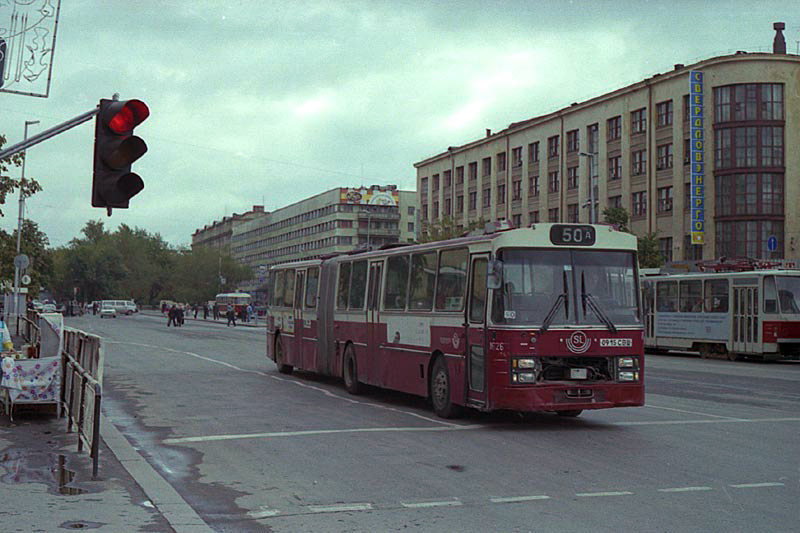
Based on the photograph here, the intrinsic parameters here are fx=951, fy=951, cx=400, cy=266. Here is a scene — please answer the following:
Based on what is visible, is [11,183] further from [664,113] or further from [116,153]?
[664,113]

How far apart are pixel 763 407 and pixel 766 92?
4260 centimetres

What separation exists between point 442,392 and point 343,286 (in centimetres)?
531

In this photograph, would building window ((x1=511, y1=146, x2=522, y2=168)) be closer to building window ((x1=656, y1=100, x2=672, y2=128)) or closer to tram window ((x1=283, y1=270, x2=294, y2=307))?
building window ((x1=656, y1=100, x2=672, y2=128))

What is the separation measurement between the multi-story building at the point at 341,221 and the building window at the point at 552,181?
4990cm

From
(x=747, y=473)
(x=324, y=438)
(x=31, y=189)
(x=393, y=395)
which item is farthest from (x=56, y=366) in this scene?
(x=31, y=189)

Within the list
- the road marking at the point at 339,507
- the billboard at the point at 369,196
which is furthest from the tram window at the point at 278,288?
the billboard at the point at 369,196

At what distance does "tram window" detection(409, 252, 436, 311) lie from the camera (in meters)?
14.8

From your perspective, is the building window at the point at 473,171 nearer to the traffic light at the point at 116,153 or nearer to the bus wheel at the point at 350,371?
the bus wheel at the point at 350,371

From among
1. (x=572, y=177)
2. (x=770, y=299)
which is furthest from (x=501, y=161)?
(x=770, y=299)

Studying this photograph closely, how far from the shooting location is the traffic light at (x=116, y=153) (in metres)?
8.87

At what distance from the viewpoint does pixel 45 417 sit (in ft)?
43.2

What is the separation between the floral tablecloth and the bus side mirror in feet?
19.3

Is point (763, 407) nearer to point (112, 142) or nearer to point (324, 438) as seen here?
point (324, 438)

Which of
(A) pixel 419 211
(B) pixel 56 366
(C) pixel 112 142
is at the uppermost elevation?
(A) pixel 419 211
